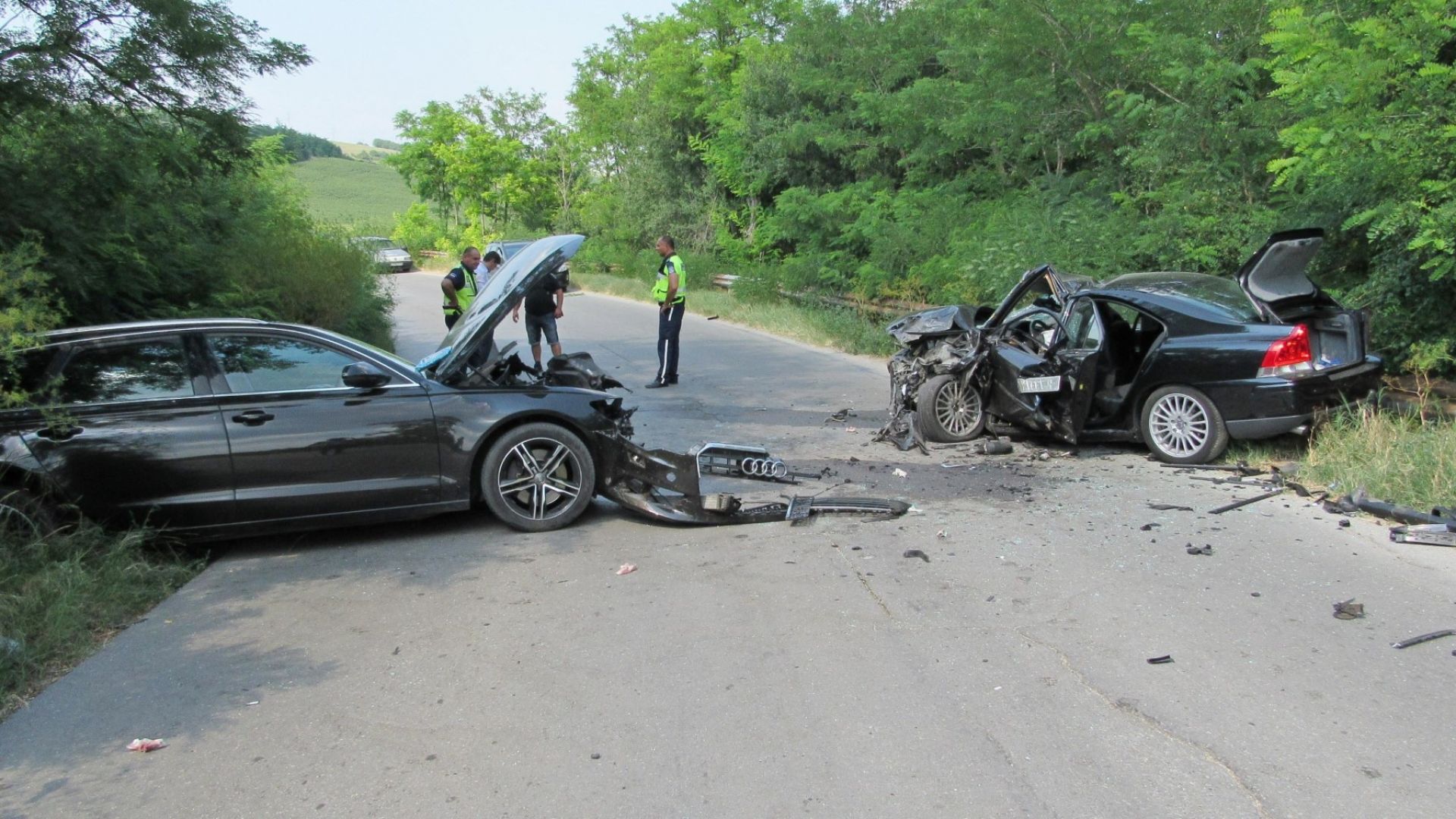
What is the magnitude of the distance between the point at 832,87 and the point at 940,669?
929 inches

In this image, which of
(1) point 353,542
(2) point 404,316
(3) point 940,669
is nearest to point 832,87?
(2) point 404,316

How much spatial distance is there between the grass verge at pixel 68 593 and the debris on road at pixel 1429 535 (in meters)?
7.18

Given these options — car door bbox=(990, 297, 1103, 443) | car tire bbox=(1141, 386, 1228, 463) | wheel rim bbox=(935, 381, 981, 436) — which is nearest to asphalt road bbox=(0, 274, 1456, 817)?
car tire bbox=(1141, 386, 1228, 463)

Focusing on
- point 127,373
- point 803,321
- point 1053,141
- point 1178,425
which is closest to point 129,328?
point 127,373

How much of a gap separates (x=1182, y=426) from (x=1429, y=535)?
2.43m

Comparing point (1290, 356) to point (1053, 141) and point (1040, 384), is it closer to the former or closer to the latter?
point (1040, 384)

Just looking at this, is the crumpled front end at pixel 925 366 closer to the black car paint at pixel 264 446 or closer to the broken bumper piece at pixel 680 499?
the broken bumper piece at pixel 680 499

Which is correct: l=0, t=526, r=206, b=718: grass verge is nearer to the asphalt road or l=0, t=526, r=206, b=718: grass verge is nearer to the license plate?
the asphalt road

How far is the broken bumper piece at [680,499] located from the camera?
7.17 metres

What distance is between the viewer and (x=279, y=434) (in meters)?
6.61

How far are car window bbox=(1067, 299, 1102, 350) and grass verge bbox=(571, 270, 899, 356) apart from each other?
7.46 m

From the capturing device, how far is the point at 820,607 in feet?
17.9

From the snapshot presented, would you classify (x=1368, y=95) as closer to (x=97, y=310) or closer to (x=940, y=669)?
(x=940, y=669)

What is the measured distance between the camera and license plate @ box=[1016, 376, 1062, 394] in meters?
9.09
